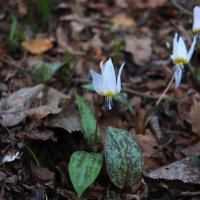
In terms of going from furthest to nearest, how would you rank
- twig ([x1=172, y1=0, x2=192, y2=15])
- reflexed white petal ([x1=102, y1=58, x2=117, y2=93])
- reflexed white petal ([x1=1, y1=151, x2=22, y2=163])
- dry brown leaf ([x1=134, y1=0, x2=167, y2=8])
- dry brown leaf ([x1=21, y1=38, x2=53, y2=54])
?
1. dry brown leaf ([x1=134, y1=0, x2=167, y2=8])
2. twig ([x1=172, y1=0, x2=192, y2=15])
3. dry brown leaf ([x1=21, y1=38, x2=53, y2=54])
4. reflexed white petal ([x1=1, y1=151, x2=22, y2=163])
5. reflexed white petal ([x1=102, y1=58, x2=117, y2=93])

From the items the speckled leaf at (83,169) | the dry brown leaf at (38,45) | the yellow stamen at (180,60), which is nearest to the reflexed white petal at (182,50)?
the yellow stamen at (180,60)

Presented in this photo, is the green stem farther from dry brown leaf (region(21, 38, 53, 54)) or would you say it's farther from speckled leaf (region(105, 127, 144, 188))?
dry brown leaf (region(21, 38, 53, 54))

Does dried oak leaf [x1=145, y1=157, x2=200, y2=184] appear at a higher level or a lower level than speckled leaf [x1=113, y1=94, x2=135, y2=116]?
lower

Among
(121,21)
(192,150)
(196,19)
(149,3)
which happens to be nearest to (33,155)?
(192,150)

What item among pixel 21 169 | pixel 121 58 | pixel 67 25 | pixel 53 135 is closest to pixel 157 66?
pixel 121 58

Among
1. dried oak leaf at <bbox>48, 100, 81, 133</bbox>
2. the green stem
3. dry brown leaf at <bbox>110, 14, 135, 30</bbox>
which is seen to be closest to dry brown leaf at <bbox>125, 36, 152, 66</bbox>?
dry brown leaf at <bbox>110, 14, 135, 30</bbox>

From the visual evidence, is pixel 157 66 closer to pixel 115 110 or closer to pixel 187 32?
pixel 187 32

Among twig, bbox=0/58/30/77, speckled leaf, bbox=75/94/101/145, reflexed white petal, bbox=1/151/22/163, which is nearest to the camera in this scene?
reflexed white petal, bbox=1/151/22/163
